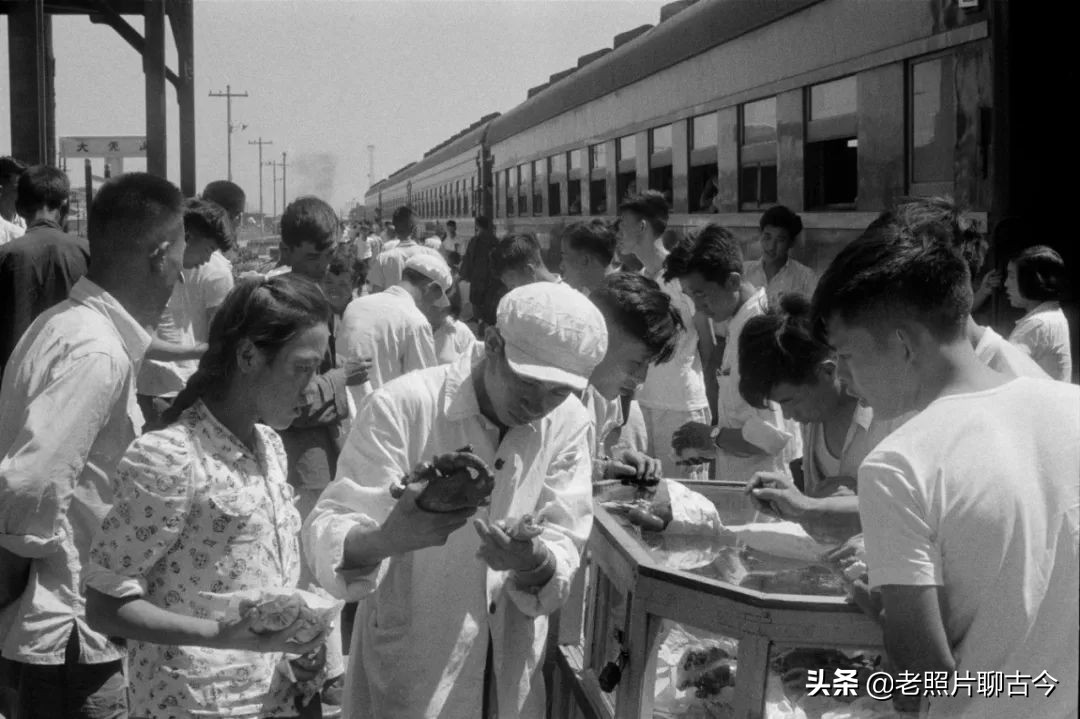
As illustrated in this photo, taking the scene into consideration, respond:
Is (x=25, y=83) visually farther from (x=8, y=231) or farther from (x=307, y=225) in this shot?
(x=307, y=225)

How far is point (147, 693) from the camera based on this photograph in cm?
246

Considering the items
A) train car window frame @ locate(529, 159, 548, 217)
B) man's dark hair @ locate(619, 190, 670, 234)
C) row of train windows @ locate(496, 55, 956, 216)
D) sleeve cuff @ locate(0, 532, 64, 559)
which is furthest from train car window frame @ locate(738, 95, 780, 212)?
train car window frame @ locate(529, 159, 548, 217)

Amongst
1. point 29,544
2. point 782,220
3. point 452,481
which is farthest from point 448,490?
point 782,220

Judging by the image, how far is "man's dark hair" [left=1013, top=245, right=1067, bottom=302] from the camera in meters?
5.58

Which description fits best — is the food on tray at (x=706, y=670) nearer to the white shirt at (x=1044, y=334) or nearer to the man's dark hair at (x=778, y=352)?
the man's dark hair at (x=778, y=352)

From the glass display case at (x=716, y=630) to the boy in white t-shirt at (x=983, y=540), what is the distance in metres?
0.38

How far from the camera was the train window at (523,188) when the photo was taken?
1605 cm

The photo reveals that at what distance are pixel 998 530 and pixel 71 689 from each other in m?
2.10

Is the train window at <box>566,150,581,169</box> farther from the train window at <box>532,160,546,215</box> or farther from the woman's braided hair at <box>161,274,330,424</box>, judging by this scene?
the woman's braided hair at <box>161,274,330,424</box>

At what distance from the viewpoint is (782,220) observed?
723 centimetres

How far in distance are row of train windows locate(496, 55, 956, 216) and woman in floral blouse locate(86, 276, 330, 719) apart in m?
4.18

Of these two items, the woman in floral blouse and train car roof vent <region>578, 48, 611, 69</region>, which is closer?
the woman in floral blouse

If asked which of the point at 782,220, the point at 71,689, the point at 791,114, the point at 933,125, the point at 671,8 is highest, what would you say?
the point at 671,8

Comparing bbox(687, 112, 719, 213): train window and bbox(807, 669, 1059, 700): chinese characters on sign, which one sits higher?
bbox(687, 112, 719, 213): train window
